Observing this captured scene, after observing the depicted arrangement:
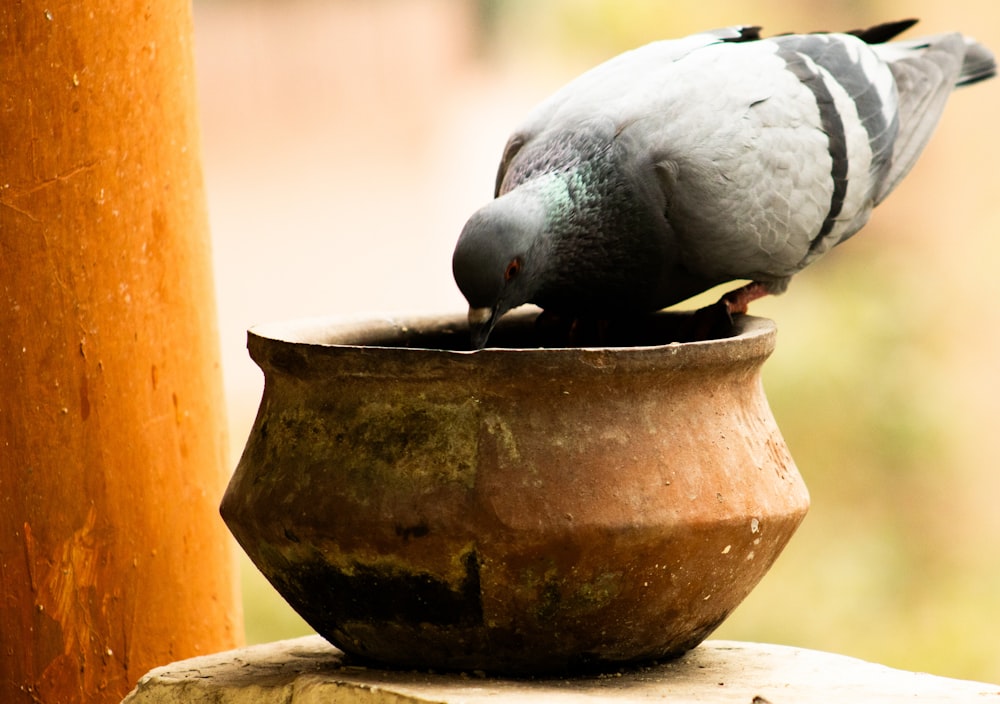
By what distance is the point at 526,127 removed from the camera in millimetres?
3461

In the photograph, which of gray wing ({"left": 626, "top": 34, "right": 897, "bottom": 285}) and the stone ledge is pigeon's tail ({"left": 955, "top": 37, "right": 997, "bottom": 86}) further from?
the stone ledge

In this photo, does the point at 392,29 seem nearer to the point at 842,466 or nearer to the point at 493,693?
the point at 842,466

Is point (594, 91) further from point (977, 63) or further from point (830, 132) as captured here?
point (977, 63)

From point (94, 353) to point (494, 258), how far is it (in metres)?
0.88

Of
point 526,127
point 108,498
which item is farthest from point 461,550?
point 526,127

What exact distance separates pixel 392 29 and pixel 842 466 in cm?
402

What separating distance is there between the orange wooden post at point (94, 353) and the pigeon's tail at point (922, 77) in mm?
2004

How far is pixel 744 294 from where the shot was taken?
3.40 meters

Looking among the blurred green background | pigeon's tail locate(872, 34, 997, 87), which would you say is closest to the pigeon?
pigeon's tail locate(872, 34, 997, 87)

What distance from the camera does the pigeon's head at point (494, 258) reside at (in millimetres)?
2816

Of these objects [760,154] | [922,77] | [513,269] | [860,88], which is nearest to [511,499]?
[513,269]

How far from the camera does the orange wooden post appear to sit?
2.71 metres

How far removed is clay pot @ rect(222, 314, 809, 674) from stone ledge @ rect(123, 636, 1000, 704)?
0.21 ft

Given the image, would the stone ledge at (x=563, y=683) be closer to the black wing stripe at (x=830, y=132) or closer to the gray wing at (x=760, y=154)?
the gray wing at (x=760, y=154)
